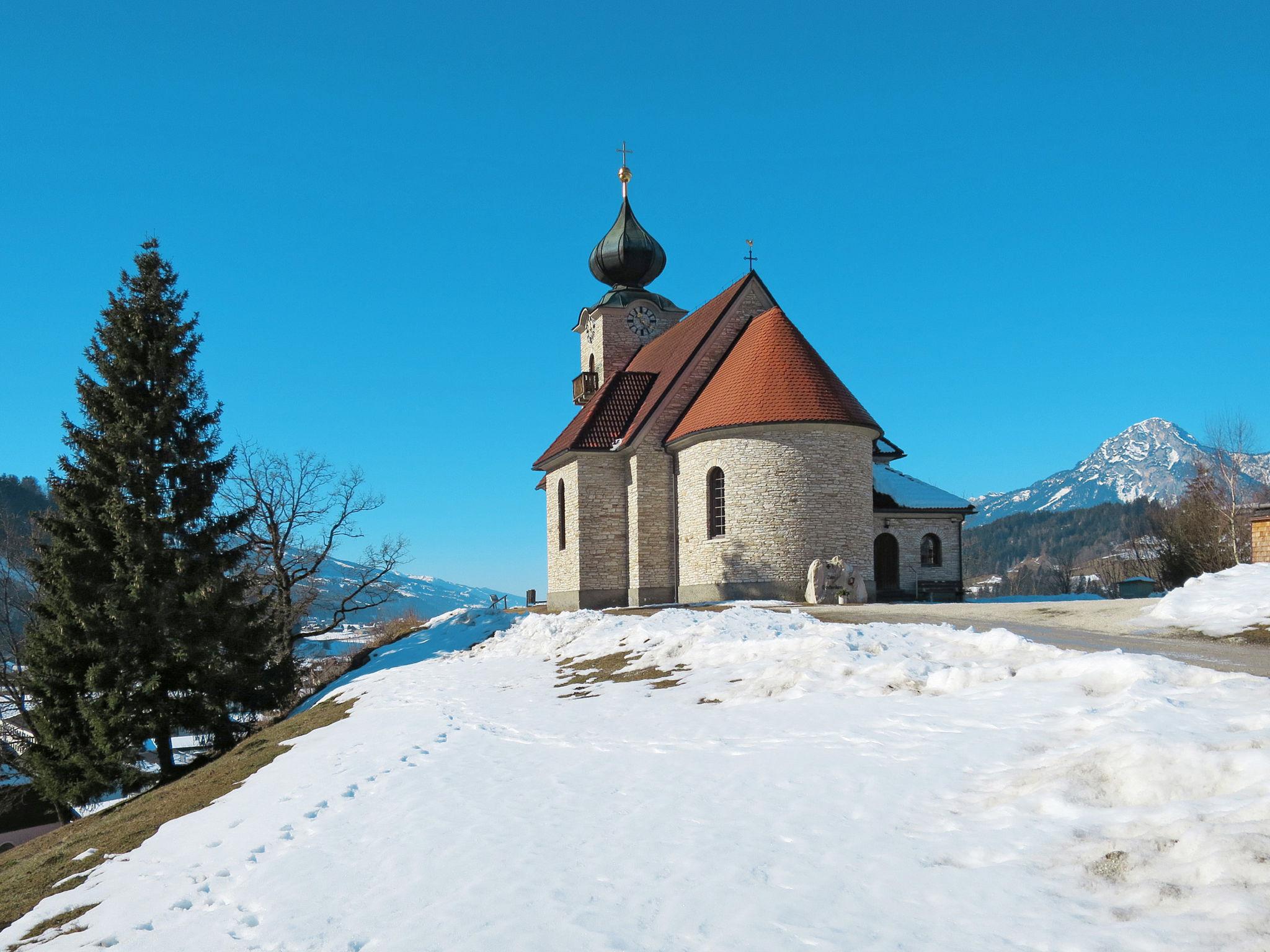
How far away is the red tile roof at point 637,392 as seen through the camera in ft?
92.3

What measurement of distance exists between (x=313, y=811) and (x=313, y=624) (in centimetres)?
2563

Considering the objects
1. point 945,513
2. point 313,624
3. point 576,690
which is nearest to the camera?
point 576,690

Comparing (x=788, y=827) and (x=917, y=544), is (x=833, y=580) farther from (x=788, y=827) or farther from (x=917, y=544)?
(x=788, y=827)

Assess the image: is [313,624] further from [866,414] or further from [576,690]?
[576,690]

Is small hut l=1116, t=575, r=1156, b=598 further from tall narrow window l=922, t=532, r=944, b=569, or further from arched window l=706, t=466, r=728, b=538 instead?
arched window l=706, t=466, r=728, b=538

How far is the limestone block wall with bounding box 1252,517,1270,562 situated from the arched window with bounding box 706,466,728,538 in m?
13.0

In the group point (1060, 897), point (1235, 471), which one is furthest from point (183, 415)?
point (1235, 471)

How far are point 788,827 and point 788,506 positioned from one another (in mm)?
17975

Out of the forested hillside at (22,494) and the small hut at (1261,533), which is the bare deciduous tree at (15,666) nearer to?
the small hut at (1261,533)

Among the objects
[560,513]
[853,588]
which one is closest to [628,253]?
[560,513]

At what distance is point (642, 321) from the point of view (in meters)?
37.2

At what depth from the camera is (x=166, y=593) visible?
57.8 feet

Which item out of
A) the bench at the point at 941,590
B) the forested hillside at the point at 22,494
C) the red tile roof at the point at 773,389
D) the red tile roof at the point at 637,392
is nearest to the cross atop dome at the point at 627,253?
the red tile roof at the point at 637,392

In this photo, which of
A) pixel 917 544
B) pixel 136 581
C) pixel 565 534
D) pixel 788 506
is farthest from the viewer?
pixel 565 534
